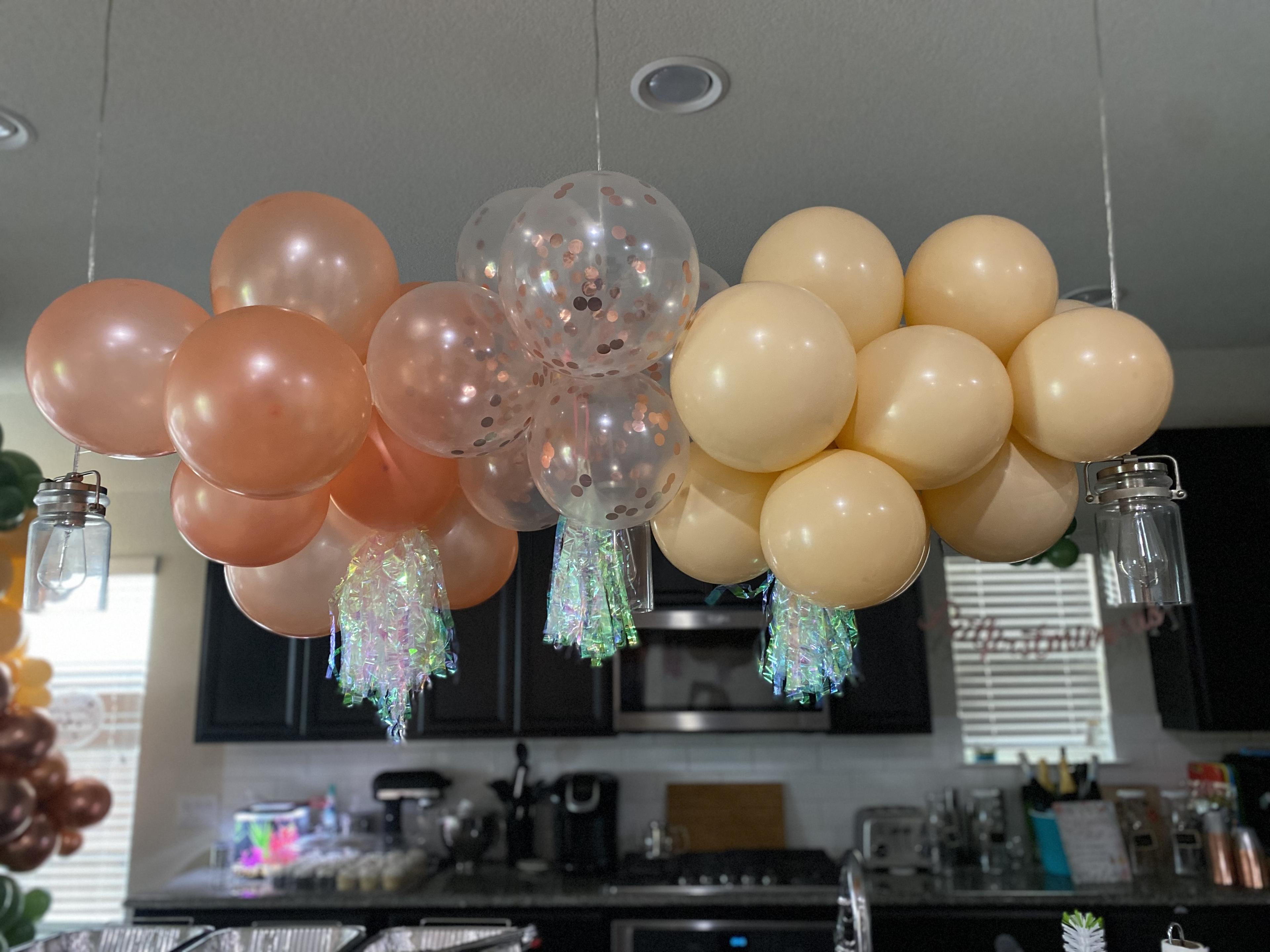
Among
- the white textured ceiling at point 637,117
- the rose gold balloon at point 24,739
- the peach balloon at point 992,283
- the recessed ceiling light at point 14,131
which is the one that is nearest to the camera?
the peach balloon at point 992,283

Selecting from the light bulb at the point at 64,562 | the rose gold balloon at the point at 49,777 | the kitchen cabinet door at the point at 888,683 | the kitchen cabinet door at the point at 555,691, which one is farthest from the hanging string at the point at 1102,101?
the rose gold balloon at the point at 49,777

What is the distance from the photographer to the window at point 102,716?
407cm

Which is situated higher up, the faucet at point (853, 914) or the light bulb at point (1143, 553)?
the light bulb at point (1143, 553)

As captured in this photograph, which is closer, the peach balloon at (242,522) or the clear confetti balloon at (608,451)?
the clear confetti balloon at (608,451)

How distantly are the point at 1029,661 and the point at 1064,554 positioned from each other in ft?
1.97

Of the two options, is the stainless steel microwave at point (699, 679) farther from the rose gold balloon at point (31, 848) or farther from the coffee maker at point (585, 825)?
the rose gold balloon at point (31, 848)

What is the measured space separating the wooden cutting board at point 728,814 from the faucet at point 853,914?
6.09 ft

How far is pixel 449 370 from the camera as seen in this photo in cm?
119

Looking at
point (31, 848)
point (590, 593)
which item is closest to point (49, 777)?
point (31, 848)

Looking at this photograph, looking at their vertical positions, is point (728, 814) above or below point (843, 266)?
below

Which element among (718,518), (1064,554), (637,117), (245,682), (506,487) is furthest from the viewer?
(245,682)

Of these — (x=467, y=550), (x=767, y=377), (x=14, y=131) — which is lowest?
(x=467, y=550)

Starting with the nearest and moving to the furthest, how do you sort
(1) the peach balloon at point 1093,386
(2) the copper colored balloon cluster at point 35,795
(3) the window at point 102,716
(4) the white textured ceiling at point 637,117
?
1. (1) the peach balloon at point 1093,386
2. (4) the white textured ceiling at point 637,117
3. (2) the copper colored balloon cluster at point 35,795
4. (3) the window at point 102,716

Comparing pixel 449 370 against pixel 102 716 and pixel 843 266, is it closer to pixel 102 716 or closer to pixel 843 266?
pixel 843 266
